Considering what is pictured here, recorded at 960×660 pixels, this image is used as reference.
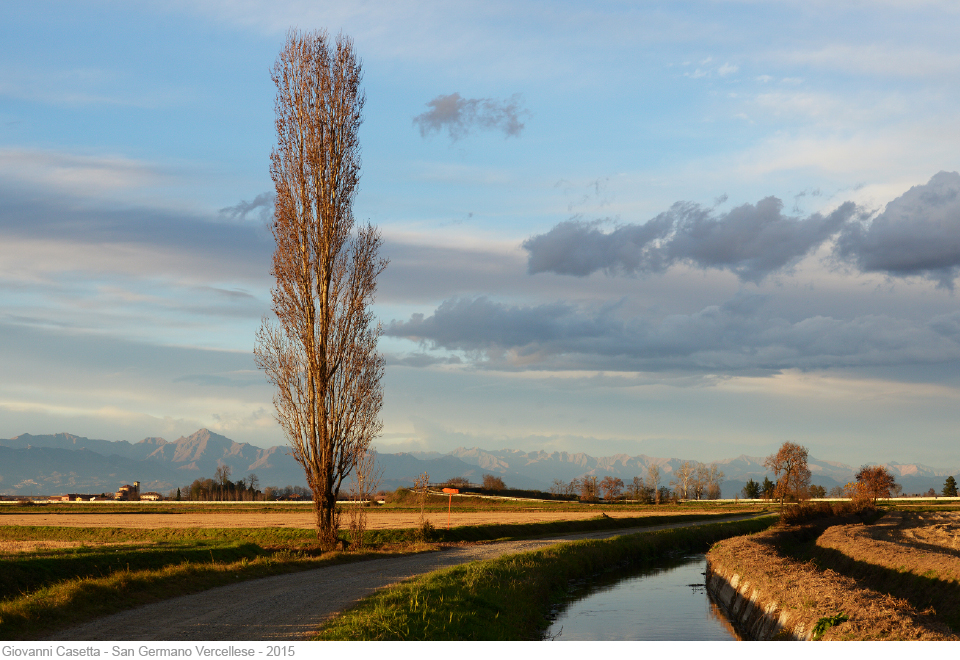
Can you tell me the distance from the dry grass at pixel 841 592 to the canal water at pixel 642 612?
1788 millimetres

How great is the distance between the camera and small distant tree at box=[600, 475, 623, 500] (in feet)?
477

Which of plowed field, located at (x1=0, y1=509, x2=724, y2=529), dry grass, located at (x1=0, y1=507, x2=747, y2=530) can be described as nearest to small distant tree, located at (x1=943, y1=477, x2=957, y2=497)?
dry grass, located at (x1=0, y1=507, x2=747, y2=530)

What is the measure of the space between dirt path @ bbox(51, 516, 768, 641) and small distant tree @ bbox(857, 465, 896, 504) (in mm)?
93652

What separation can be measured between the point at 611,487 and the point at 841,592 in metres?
133

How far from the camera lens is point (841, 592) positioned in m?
18.9

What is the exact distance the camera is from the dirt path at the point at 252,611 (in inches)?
565

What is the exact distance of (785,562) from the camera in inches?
1121

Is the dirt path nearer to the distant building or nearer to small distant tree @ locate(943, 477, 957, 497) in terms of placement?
the distant building

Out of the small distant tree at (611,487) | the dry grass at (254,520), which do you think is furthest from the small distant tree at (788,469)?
the small distant tree at (611,487)

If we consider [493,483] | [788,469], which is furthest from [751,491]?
[788,469]

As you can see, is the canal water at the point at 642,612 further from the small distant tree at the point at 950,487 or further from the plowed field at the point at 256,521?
the small distant tree at the point at 950,487
